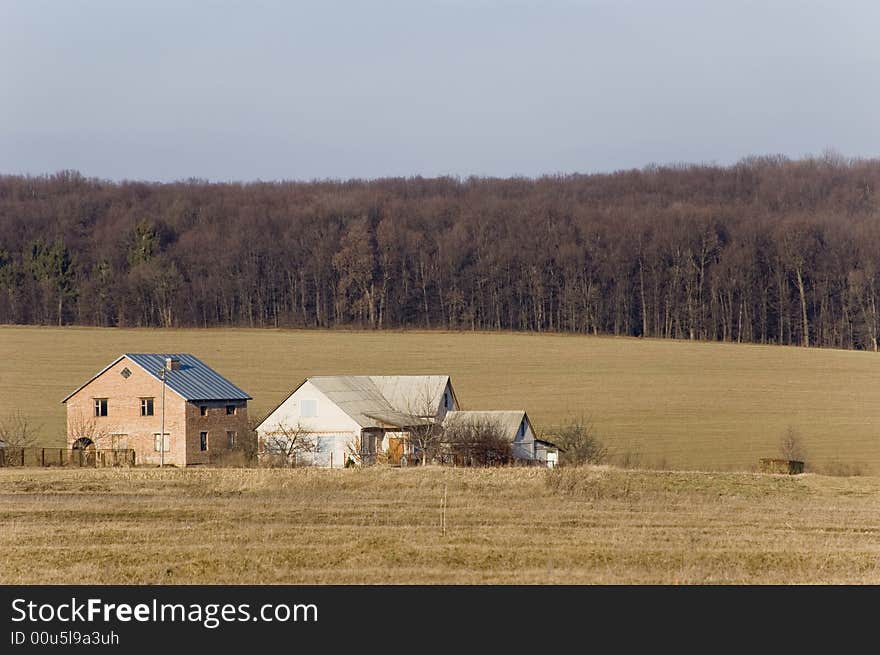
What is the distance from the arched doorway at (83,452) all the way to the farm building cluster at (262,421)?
52 mm

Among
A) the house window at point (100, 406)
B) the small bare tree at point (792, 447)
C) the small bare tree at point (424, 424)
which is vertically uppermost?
the house window at point (100, 406)

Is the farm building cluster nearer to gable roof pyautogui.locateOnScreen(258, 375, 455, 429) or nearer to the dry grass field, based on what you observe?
gable roof pyautogui.locateOnScreen(258, 375, 455, 429)

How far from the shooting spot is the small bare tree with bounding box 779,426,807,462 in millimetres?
61938

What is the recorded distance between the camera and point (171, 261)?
4801 inches

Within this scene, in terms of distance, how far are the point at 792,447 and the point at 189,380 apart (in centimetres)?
3028

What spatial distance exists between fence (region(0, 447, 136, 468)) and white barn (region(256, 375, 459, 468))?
266 inches

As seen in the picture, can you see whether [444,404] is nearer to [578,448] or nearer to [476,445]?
[578,448]

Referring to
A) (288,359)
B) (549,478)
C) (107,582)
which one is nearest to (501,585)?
(107,582)

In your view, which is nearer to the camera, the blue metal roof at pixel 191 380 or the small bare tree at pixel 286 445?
the small bare tree at pixel 286 445

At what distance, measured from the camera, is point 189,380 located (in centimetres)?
6731

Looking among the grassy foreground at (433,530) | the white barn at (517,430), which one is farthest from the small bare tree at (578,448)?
the grassy foreground at (433,530)

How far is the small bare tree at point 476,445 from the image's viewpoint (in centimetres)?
5397

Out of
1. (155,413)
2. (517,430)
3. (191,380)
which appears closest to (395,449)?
(517,430)

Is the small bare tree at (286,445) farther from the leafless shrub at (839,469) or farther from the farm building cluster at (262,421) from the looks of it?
the leafless shrub at (839,469)
